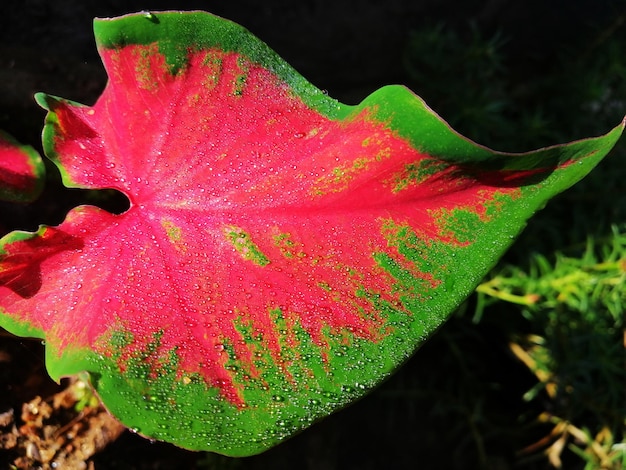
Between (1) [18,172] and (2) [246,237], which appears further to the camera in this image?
(1) [18,172]

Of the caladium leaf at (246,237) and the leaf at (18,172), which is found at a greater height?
the caladium leaf at (246,237)

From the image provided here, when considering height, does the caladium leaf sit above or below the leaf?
above

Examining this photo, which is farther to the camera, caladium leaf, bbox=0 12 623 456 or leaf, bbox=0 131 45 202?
leaf, bbox=0 131 45 202

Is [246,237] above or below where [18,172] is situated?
above

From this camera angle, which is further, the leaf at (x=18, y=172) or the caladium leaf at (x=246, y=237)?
the leaf at (x=18, y=172)

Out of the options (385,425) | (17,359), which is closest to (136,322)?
(17,359)
